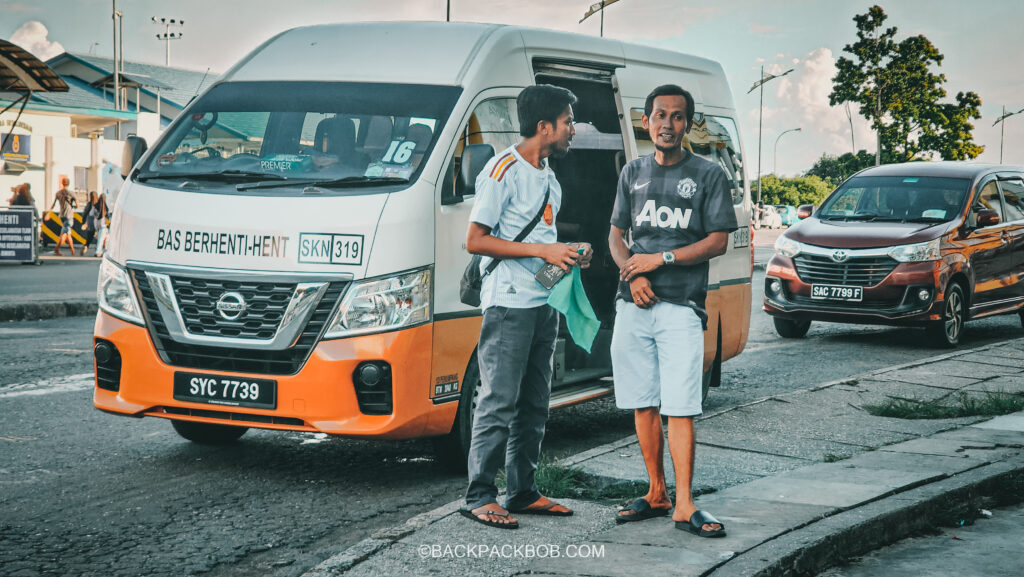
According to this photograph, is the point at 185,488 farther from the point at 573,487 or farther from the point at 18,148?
the point at 18,148

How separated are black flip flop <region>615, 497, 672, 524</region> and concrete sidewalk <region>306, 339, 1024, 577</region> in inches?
2.9

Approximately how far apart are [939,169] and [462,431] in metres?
8.81

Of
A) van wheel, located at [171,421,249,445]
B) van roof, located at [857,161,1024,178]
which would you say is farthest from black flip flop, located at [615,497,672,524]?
van roof, located at [857,161,1024,178]

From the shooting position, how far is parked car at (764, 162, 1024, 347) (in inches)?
461

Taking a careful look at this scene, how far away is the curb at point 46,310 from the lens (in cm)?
1370

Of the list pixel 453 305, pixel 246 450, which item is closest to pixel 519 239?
pixel 453 305

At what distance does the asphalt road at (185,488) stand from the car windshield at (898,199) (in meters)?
4.12

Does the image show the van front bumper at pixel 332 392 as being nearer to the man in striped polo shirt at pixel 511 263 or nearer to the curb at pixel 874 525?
the man in striped polo shirt at pixel 511 263

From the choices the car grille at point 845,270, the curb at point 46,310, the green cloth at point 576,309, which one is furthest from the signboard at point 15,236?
the green cloth at point 576,309

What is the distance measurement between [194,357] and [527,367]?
69.7 inches

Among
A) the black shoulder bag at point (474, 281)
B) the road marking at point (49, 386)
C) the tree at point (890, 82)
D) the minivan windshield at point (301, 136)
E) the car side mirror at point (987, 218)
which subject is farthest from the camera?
the tree at point (890, 82)

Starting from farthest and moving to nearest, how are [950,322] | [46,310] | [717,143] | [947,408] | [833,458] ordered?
1. [46,310]
2. [950,322]
3. [717,143]
4. [947,408]
5. [833,458]

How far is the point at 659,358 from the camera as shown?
473 centimetres

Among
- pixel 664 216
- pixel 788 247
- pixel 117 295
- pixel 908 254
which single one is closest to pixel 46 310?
pixel 788 247
